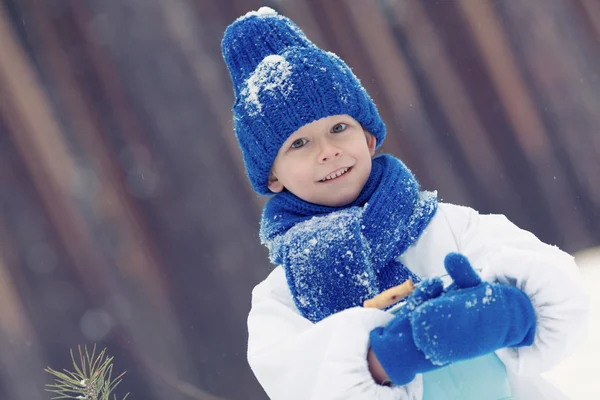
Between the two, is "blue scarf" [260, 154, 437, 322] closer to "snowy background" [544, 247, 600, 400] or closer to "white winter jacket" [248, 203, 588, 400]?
"white winter jacket" [248, 203, 588, 400]

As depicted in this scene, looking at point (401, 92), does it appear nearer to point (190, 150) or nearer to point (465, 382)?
point (190, 150)

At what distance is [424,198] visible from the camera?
1.21 m

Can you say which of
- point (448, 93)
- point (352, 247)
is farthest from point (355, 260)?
point (448, 93)

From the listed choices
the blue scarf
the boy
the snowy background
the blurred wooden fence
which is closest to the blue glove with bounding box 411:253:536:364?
the boy

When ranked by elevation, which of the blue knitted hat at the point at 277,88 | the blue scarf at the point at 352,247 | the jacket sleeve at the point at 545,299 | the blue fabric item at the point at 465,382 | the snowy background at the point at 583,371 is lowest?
the snowy background at the point at 583,371

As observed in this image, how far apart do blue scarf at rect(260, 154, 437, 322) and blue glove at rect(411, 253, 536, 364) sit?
0.72 feet

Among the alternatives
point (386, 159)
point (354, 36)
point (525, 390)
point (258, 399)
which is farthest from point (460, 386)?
point (354, 36)

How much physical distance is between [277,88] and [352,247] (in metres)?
0.31

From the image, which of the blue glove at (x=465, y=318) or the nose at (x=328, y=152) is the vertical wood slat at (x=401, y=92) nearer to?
the nose at (x=328, y=152)

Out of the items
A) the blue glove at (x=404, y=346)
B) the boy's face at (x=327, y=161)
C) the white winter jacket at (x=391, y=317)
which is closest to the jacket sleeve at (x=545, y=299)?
the white winter jacket at (x=391, y=317)

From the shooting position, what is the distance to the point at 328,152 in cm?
119

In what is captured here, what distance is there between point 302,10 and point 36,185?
1058 millimetres

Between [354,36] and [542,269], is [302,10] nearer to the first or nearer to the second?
[354,36]

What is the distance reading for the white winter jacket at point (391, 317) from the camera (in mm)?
950
